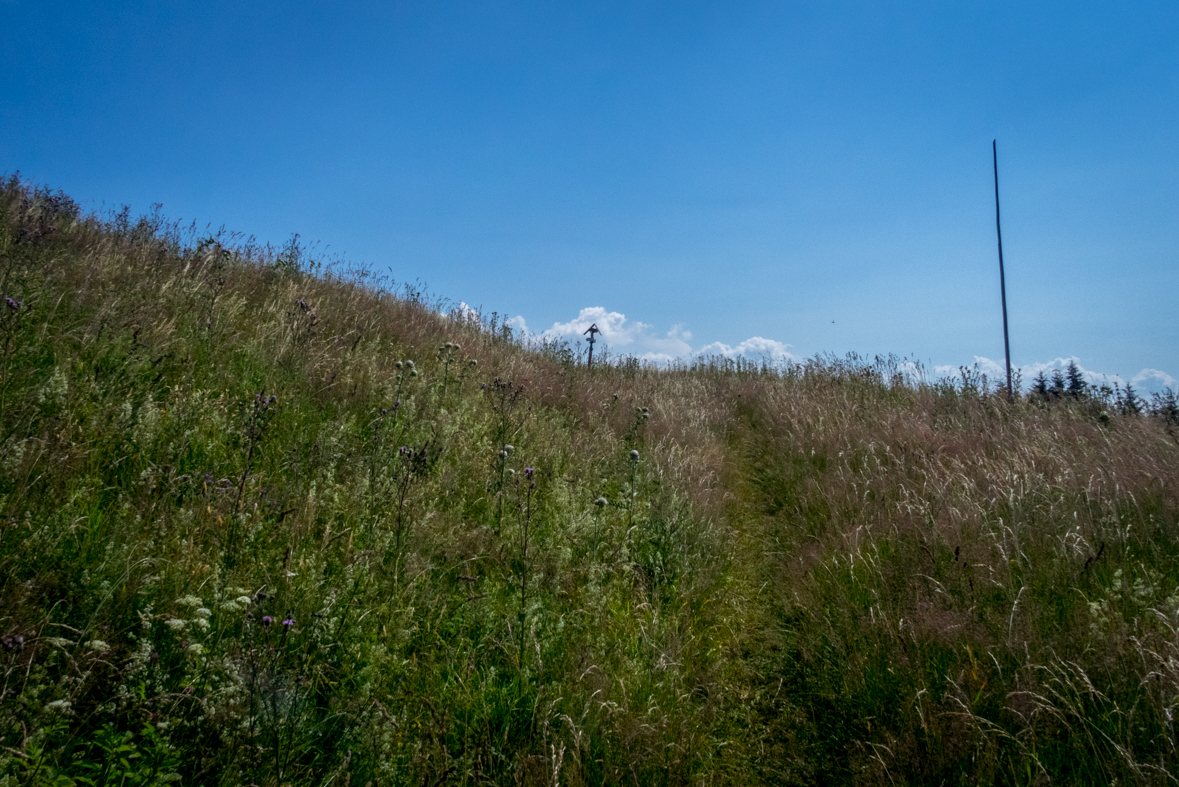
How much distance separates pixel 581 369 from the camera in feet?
35.4

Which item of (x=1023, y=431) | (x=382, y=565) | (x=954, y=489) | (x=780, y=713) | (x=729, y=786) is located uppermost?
(x=1023, y=431)

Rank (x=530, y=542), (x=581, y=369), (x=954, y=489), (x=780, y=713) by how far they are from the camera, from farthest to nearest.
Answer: (x=581, y=369) < (x=954, y=489) < (x=530, y=542) < (x=780, y=713)

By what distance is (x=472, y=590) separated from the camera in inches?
121

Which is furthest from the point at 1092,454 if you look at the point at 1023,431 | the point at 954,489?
the point at 954,489

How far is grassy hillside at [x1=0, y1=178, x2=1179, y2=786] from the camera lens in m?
1.95

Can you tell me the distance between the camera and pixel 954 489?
14.2 feet

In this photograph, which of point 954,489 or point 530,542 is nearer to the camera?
point 530,542

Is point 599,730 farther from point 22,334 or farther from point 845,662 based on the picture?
point 22,334

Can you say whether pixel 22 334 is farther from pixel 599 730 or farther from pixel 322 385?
pixel 599 730

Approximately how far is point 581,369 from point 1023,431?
7.21 metres

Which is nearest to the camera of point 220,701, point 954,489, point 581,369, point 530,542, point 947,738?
point 220,701

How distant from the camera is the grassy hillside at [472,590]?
195cm

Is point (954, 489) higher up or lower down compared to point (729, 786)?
higher up

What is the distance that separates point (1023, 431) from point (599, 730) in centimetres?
640
